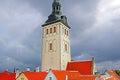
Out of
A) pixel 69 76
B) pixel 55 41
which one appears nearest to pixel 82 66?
pixel 69 76

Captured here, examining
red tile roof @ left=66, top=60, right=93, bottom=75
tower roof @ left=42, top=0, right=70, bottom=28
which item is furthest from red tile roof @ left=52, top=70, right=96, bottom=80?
tower roof @ left=42, top=0, right=70, bottom=28

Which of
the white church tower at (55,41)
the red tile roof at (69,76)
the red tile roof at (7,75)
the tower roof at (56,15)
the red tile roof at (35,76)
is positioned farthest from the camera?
the tower roof at (56,15)

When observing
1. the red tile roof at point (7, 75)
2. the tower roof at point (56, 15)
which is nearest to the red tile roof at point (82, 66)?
the tower roof at point (56, 15)

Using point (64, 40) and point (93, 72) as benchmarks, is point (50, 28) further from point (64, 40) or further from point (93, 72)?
point (93, 72)

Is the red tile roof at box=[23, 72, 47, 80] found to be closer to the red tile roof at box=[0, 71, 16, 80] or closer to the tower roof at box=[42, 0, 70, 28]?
the red tile roof at box=[0, 71, 16, 80]

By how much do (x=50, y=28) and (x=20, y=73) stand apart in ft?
53.2

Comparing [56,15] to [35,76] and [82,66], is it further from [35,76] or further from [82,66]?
[35,76]

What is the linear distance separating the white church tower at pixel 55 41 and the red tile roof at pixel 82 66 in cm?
184

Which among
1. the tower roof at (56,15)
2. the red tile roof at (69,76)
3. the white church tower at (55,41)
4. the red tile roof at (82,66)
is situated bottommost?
the red tile roof at (69,76)

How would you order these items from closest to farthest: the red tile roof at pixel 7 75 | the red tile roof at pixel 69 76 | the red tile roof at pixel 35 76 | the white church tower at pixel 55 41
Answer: the red tile roof at pixel 69 76 → the red tile roof at pixel 35 76 → the red tile roof at pixel 7 75 → the white church tower at pixel 55 41

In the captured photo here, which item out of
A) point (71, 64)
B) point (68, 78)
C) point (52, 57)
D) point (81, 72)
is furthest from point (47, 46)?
point (68, 78)

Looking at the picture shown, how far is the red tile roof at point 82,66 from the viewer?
5816 cm

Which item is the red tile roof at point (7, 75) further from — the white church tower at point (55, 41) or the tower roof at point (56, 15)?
the tower roof at point (56, 15)

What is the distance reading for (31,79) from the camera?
52812mm
